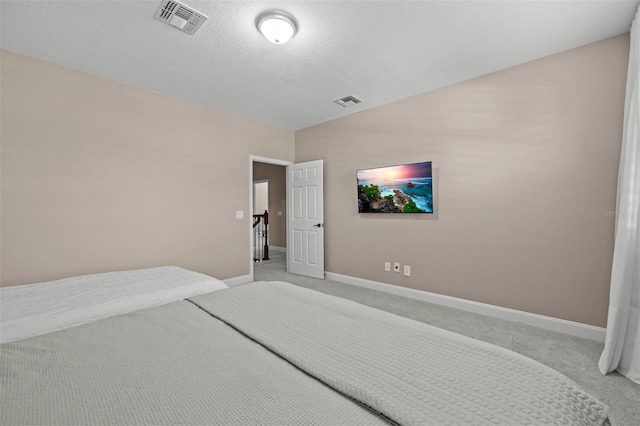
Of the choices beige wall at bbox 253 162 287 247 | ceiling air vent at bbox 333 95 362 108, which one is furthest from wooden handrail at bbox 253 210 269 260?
ceiling air vent at bbox 333 95 362 108

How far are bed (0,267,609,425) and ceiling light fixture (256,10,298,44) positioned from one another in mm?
2072

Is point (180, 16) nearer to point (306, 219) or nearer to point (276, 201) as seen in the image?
point (306, 219)

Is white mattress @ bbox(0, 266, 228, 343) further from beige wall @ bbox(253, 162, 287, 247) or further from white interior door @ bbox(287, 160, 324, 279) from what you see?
beige wall @ bbox(253, 162, 287, 247)

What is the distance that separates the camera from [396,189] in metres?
3.78

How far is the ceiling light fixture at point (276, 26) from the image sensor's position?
207 cm

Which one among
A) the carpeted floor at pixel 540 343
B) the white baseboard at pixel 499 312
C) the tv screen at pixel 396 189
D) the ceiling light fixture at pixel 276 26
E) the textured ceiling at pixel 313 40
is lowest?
the carpeted floor at pixel 540 343

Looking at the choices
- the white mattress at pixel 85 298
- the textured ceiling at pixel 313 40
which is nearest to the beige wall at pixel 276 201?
the textured ceiling at pixel 313 40

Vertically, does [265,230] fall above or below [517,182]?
below

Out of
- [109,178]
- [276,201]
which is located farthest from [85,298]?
[276,201]

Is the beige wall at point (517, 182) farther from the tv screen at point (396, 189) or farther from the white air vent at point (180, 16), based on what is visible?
the white air vent at point (180, 16)

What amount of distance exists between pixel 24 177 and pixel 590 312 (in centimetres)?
537

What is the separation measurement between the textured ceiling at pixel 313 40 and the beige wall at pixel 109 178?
32cm

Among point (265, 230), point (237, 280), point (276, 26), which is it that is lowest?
point (237, 280)

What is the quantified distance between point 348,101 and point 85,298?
11.4 ft
